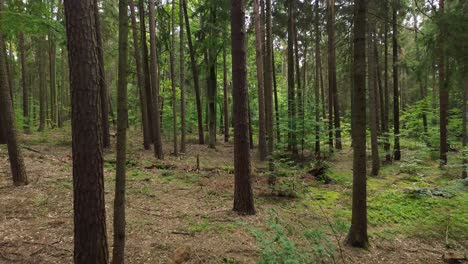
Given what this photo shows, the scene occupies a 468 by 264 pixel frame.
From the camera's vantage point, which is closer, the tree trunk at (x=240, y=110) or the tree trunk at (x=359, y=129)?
the tree trunk at (x=359, y=129)

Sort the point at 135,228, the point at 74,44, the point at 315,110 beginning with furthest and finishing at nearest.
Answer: the point at 315,110
the point at 135,228
the point at 74,44

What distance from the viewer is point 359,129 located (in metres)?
5.67

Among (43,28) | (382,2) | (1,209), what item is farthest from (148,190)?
(382,2)

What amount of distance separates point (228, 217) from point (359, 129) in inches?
133

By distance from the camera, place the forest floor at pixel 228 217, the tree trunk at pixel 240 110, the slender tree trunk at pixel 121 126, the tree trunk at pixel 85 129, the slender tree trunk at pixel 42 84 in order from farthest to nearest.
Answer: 1. the slender tree trunk at pixel 42 84
2. the tree trunk at pixel 240 110
3. the forest floor at pixel 228 217
4. the slender tree trunk at pixel 121 126
5. the tree trunk at pixel 85 129

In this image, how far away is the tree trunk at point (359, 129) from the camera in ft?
18.2

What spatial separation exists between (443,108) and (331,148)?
5.61 m

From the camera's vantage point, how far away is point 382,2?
1122 centimetres

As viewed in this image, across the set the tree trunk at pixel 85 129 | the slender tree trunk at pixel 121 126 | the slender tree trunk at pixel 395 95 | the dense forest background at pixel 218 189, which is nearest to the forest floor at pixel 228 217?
the dense forest background at pixel 218 189

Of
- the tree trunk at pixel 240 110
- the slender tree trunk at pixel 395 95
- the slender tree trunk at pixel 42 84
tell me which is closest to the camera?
the tree trunk at pixel 240 110

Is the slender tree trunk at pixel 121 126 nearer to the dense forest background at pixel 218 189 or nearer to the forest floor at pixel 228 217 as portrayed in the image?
the dense forest background at pixel 218 189

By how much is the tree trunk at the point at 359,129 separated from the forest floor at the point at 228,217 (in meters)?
0.31

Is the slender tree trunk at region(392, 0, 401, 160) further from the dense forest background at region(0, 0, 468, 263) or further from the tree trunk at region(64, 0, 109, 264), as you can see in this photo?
the tree trunk at region(64, 0, 109, 264)

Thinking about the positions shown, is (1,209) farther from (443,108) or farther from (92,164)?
(443,108)
